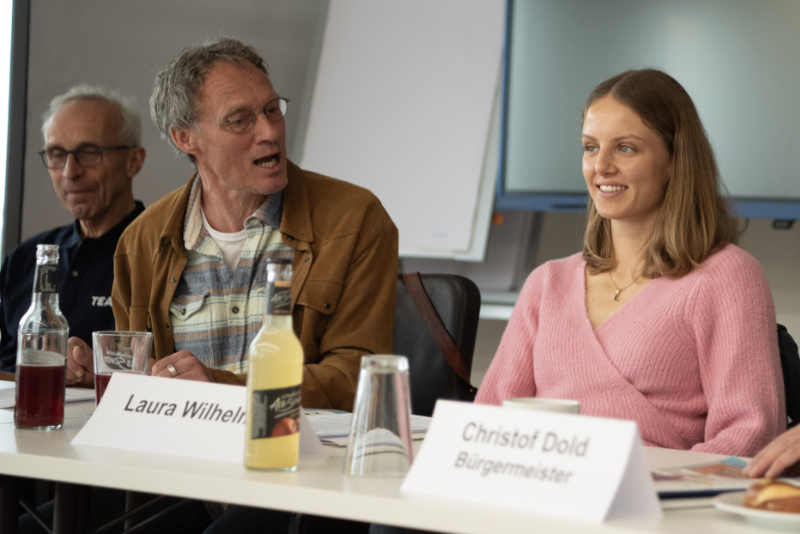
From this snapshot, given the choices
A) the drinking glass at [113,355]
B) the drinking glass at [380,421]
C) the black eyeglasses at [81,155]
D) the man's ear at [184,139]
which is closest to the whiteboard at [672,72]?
the man's ear at [184,139]

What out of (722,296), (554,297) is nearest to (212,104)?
(554,297)

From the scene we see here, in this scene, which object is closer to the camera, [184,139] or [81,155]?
[184,139]

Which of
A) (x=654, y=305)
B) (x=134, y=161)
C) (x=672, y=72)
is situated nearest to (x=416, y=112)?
(x=672, y=72)

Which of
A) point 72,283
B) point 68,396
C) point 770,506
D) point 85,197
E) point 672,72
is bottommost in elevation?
point 72,283

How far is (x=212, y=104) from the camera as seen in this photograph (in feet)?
6.10

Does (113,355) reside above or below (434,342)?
above

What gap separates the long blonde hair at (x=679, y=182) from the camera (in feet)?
4.93

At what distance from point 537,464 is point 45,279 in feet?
2.18

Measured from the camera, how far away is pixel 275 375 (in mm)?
802

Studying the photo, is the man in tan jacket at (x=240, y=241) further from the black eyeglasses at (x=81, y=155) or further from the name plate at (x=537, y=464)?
the name plate at (x=537, y=464)

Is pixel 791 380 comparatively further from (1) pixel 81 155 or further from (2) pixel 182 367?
(1) pixel 81 155

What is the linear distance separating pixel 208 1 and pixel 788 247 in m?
2.50

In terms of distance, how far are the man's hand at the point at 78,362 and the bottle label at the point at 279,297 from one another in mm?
813

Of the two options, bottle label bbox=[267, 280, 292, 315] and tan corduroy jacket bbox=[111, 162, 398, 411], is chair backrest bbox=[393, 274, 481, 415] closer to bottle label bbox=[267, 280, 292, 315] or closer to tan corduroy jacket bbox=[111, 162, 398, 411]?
tan corduroy jacket bbox=[111, 162, 398, 411]
